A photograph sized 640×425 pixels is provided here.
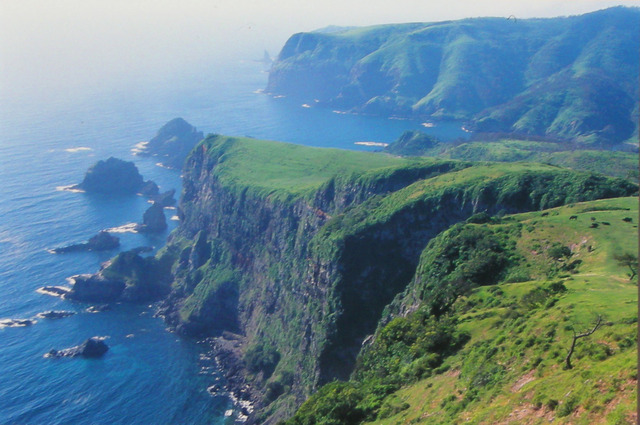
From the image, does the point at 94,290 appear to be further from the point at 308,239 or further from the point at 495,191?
the point at 495,191

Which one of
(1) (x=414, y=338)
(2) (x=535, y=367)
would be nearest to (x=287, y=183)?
(1) (x=414, y=338)

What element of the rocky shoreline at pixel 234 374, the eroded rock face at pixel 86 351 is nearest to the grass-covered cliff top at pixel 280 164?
the rocky shoreline at pixel 234 374

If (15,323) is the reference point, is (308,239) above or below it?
above

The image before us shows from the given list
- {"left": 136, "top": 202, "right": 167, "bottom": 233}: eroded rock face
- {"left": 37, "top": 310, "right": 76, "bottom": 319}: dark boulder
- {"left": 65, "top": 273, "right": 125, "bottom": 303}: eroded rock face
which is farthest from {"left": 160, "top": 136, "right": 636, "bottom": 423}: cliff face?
{"left": 37, "top": 310, "right": 76, "bottom": 319}: dark boulder

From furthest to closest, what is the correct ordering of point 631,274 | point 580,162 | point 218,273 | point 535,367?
1. point 580,162
2. point 218,273
3. point 631,274
4. point 535,367

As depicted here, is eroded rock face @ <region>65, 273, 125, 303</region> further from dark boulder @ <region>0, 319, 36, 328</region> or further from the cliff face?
the cliff face

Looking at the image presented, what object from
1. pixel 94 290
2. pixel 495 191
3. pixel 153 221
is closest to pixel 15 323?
pixel 94 290

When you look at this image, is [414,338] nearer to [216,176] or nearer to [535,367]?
A: [535,367]
